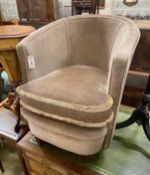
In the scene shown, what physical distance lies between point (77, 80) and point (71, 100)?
0.23 metres

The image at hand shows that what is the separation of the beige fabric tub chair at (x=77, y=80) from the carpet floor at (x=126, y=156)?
0.15 metres

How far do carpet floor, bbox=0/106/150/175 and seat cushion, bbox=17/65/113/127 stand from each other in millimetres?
368

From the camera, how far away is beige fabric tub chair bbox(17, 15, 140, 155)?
70 centimetres

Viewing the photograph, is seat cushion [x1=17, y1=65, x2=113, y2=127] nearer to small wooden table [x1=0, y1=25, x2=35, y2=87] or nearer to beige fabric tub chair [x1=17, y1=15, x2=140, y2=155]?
beige fabric tub chair [x1=17, y1=15, x2=140, y2=155]

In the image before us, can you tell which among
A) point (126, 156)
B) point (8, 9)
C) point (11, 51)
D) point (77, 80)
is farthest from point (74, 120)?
point (8, 9)

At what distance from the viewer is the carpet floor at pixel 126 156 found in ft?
3.00

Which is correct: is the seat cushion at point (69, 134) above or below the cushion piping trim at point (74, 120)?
below

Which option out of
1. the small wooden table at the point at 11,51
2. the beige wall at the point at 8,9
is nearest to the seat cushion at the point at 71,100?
the small wooden table at the point at 11,51

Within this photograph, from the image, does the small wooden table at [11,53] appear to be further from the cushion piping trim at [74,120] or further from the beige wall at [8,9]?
the beige wall at [8,9]

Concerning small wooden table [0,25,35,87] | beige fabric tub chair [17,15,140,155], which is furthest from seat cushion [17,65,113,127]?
small wooden table [0,25,35,87]

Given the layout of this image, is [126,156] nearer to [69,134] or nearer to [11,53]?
[69,134]

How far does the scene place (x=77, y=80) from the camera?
3.05 ft

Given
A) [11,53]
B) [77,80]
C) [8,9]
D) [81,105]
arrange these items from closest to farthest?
[81,105], [77,80], [11,53], [8,9]

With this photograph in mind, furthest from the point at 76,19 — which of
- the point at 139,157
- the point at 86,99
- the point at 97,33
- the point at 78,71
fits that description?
the point at 139,157
